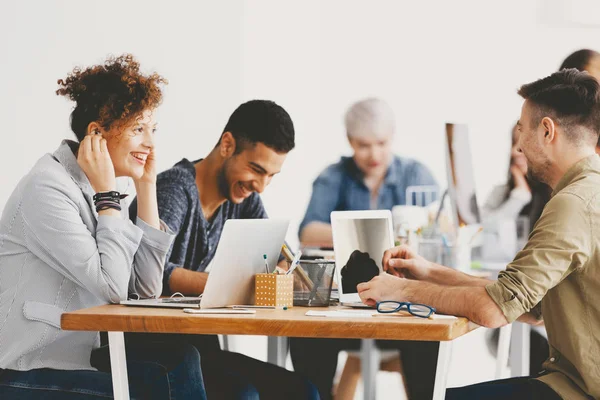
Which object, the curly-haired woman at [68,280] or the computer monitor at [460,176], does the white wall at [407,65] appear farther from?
the curly-haired woman at [68,280]

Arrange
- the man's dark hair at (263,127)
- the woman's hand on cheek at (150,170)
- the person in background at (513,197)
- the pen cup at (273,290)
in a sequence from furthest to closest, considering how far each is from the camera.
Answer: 1. the person in background at (513,197)
2. the man's dark hair at (263,127)
3. the woman's hand on cheek at (150,170)
4. the pen cup at (273,290)

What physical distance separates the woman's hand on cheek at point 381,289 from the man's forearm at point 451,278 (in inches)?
9.6

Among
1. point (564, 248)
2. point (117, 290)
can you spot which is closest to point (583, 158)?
point (564, 248)

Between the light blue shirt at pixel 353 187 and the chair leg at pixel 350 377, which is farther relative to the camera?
the light blue shirt at pixel 353 187

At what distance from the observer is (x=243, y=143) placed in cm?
275

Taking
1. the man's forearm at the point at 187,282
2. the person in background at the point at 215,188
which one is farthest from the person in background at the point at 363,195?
the man's forearm at the point at 187,282

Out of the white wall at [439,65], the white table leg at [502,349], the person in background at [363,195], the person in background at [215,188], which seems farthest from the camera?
the white wall at [439,65]

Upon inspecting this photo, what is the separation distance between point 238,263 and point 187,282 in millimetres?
536

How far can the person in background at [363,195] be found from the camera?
3.31 metres

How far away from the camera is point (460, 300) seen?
1622 millimetres

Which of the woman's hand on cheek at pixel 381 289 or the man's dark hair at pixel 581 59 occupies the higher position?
the man's dark hair at pixel 581 59

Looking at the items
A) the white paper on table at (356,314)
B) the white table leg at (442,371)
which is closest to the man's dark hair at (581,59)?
the white paper on table at (356,314)

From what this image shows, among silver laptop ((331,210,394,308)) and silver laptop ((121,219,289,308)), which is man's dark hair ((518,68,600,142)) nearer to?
silver laptop ((331,210,394,308))

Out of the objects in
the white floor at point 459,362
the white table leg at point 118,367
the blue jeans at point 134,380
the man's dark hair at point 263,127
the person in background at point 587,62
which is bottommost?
the white floor at point 459,362
